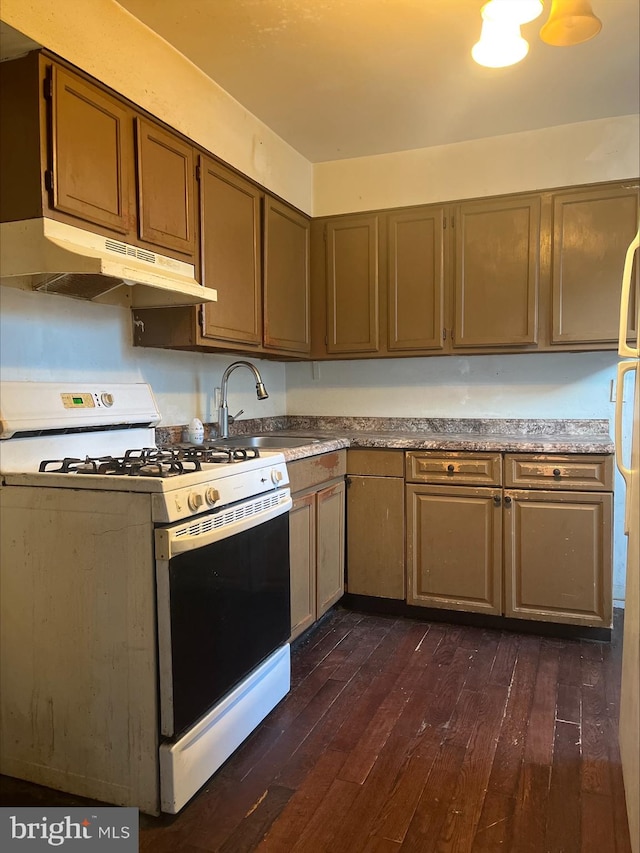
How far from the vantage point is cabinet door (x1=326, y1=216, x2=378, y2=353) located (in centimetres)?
328

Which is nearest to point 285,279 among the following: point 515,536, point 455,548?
point 455,548

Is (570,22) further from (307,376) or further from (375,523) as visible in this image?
(307,376)

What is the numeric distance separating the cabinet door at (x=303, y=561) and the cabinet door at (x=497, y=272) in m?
1.25

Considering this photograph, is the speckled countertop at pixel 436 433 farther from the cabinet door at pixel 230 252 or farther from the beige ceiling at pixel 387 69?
the beige ceiling at pixel 387 69

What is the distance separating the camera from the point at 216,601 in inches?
68.6

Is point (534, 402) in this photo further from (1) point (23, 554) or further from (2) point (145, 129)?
(1) point (23, 554)

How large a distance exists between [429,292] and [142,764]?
8.22 feet

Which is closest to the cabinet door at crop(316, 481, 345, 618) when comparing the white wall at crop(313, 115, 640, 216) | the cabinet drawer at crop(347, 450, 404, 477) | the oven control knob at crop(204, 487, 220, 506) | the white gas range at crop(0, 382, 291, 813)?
the cabinet drawer at crop(347, 450, 404, 477)

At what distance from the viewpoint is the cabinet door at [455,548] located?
2793 millimetres

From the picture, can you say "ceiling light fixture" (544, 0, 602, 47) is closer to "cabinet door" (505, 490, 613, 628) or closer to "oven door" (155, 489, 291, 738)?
"oven door" (155, 489, 291, 738)

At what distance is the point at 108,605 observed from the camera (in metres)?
1.62

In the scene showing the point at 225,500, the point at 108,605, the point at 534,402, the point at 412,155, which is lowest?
the point at 108,605

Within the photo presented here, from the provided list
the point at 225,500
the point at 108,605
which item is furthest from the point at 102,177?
the point at 108,605

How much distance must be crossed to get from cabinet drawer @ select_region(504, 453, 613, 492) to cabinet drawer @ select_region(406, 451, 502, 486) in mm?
67
